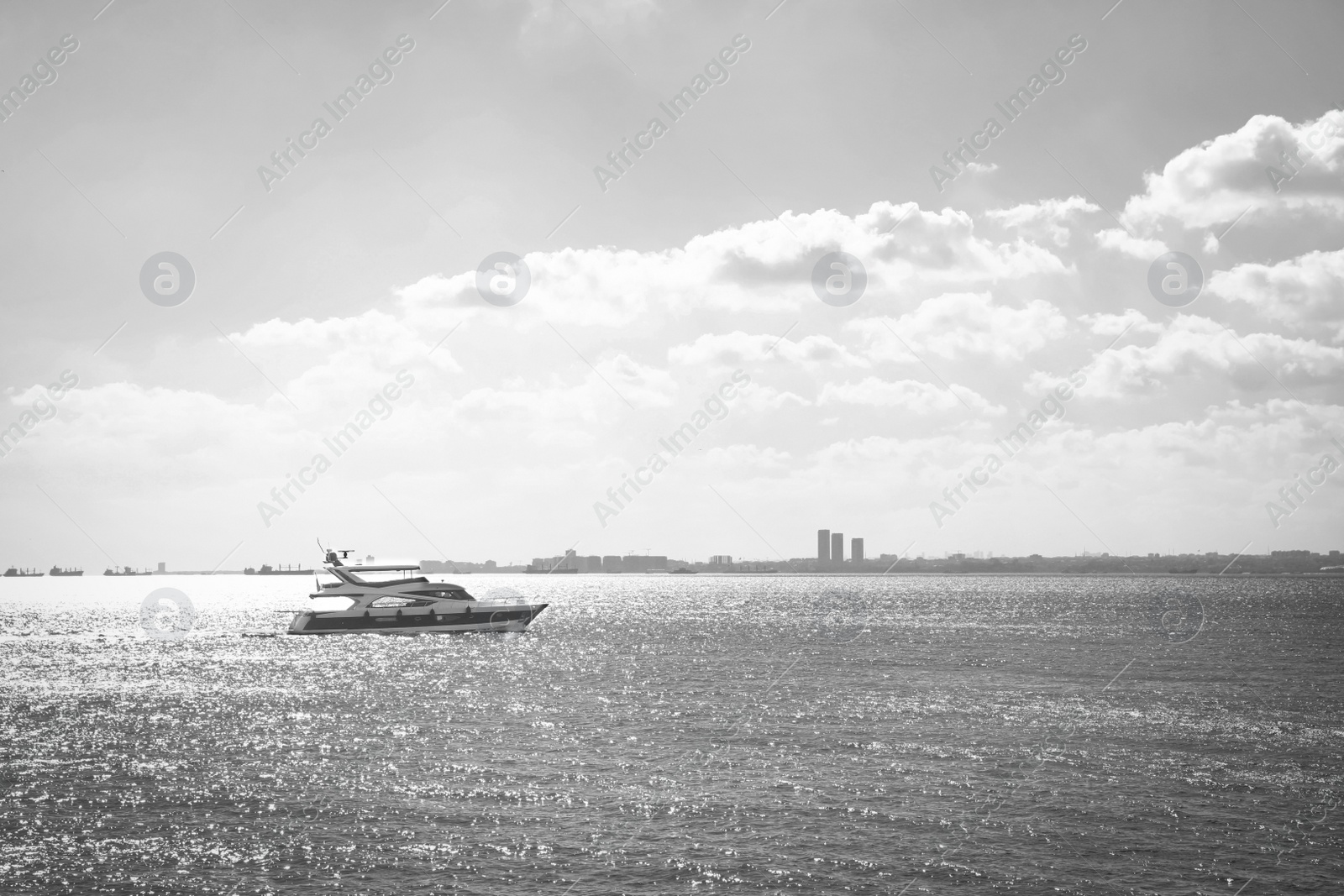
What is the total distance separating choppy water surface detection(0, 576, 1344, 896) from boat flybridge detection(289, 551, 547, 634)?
2000 cm

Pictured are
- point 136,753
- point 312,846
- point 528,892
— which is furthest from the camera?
point 136,753

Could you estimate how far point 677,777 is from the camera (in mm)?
31766

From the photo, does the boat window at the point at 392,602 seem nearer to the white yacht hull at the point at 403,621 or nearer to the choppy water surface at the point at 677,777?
the white yacht hull at the point at 403,621

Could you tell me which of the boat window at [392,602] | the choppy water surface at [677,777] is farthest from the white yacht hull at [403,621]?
the choppy water surface at [677,777]

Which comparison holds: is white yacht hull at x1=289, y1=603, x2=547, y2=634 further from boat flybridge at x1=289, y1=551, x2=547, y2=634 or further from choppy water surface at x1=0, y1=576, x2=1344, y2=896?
choppy water surface at x1=0, y1=576, x2=1344, y2=896

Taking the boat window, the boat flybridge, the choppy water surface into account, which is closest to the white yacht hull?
the boat flybridge

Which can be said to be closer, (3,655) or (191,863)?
(191,863)

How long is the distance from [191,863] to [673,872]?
1239 cm

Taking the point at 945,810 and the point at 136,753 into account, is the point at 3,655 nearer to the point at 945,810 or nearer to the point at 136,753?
the point at 136,753

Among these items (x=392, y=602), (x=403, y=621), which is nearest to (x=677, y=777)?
(x=403, y=621)

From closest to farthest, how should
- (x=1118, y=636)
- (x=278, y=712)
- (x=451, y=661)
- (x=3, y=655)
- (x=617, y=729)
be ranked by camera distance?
1. (x=617, y=729)
2. (x=278, y=712)
3. (x=451, y=661)
4. (x=3, y=655)
5. (x=1118, y=636)

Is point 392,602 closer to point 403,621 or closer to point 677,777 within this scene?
point 403,621

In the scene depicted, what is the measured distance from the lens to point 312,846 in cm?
2464

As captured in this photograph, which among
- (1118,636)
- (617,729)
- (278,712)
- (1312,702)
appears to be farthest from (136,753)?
(1118,636)
